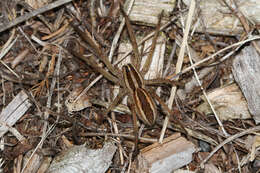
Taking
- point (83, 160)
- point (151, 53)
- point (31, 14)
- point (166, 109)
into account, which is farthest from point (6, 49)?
point (166, 109)

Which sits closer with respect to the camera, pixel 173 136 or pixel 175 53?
pixel 173 136

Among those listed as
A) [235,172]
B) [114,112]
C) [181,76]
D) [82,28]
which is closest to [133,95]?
[114,112]

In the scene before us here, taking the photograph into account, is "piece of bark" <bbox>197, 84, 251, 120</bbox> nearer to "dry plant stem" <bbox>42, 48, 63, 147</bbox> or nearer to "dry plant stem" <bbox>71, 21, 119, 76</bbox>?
"dry plant stem" <bbox>71, 21, 119, 76</bbox>

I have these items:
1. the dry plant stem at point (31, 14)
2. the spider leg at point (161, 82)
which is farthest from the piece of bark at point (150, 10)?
the dry plant stem at point (31, 14)

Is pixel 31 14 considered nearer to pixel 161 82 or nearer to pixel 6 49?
pixel 6 49

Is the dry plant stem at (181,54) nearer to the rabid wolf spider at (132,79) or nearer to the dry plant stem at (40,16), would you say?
the rabid wolf spider at (132,79)

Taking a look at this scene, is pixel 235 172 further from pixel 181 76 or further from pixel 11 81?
pixel 11 81
